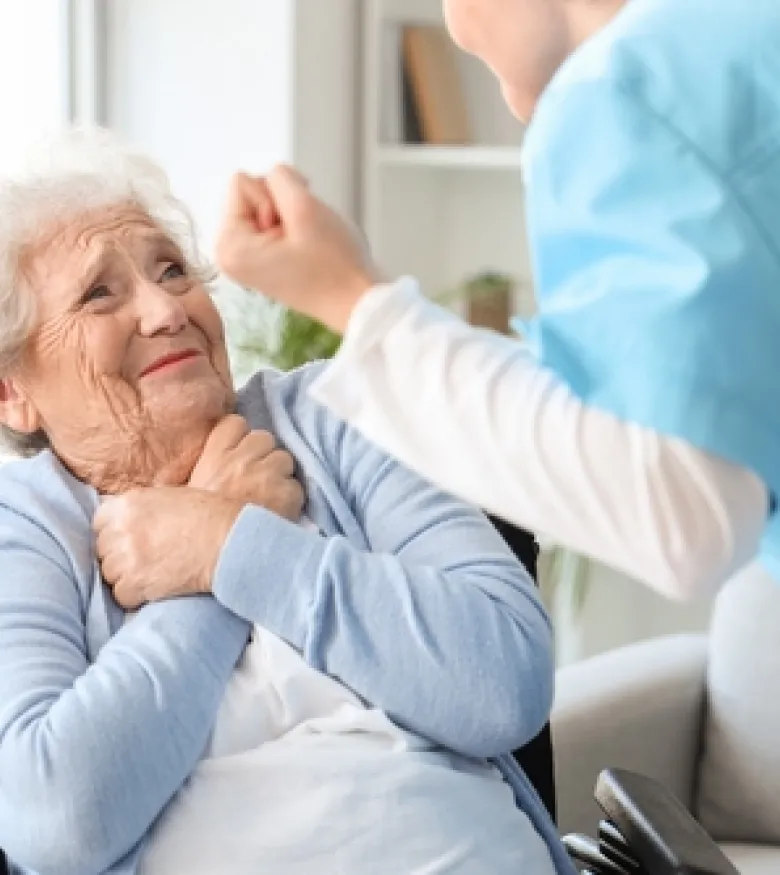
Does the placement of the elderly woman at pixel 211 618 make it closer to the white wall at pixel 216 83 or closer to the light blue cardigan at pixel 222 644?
the light blue cardigan at pixel 222 644

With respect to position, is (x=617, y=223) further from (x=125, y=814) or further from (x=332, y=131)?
(x=332, y=131)

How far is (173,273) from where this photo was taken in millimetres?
1857

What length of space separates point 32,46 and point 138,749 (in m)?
1.99

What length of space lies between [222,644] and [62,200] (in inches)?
20.7

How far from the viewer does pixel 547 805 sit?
1930 mm

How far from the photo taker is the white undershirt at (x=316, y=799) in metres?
1.55

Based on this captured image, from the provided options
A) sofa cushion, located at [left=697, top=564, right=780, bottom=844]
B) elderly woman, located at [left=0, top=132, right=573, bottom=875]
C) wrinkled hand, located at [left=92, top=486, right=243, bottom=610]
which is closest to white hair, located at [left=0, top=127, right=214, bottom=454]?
elderly woman, located at [left=0, top=132, right=573, bottom=875]

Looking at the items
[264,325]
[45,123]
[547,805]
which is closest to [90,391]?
[547,805]

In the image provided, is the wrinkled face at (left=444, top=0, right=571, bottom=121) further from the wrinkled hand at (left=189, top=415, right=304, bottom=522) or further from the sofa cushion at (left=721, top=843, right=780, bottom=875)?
the sofa cushion at (left=721, top=843, right=780, bottom=875)

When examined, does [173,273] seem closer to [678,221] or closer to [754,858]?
[678,221]

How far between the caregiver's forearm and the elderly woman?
57 centimetres

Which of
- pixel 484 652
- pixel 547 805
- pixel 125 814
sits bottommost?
pixel 547 805

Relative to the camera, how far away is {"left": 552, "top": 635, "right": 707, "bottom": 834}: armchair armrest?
8.07 feet

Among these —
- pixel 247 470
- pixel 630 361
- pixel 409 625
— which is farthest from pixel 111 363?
pixel 630 361
